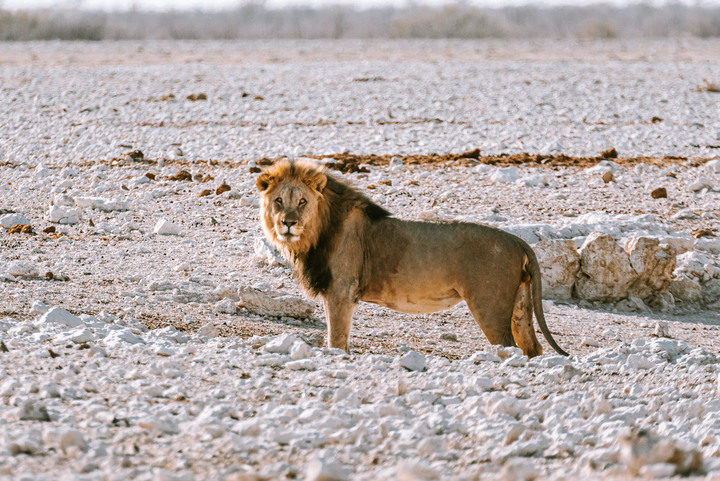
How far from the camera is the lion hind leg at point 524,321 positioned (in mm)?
7133

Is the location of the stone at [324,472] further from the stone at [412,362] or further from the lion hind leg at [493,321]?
the lion hind leg at [493,321]

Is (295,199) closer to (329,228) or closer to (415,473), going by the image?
(329,228)

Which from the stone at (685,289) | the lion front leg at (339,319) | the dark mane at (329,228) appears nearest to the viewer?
the lion front leg at (339,319)

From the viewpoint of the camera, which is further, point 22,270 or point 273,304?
point 22,270

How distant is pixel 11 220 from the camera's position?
10469mm

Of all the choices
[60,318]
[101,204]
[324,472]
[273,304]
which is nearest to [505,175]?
[101,204]

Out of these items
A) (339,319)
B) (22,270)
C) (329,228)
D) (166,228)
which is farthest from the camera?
(166,228)

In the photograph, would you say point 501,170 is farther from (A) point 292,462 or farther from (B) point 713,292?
(A) point 292,462

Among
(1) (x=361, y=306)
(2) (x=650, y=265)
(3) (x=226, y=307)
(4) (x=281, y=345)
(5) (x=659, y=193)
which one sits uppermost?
(5) (x=659, y=193)

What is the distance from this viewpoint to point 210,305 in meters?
8.19

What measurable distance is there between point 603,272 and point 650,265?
422mm

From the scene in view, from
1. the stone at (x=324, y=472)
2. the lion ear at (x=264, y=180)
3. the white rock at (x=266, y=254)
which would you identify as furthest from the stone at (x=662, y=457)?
the white rock at (x=266, y=254)

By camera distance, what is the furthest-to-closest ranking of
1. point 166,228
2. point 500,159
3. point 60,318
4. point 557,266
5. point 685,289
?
1. point 500,159
2. point 166,228
3. point 685,289
4. point 557,266
5. point 60,318

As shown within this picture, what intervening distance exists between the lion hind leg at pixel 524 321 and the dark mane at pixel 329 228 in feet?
3.55
